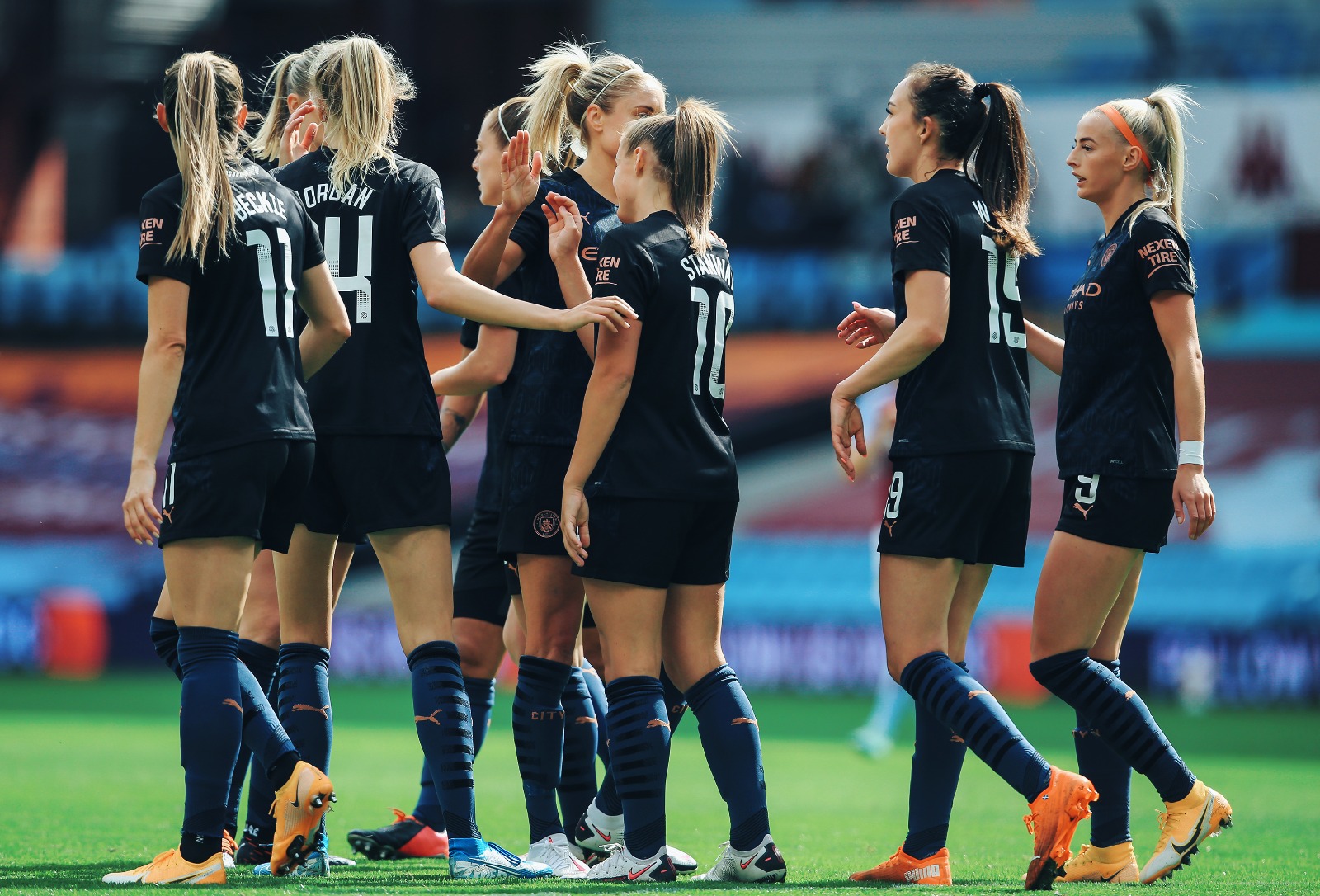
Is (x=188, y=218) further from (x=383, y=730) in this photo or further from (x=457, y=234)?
(x=457, y=234)

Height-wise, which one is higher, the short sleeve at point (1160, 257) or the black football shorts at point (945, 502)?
the short sleeve at point (1160, 257)

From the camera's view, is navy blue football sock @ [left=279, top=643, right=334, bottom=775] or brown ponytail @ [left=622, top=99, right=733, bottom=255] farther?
navy blue football sock @ [left=279, top=643, right=334, bottom=775]

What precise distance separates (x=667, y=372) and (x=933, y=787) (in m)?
1.45

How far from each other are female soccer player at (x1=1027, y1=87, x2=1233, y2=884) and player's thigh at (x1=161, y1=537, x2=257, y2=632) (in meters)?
2.38

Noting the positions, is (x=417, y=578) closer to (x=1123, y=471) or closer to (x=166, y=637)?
(x=166, y=637)

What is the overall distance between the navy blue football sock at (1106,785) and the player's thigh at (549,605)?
162 cm

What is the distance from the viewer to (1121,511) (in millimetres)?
4660

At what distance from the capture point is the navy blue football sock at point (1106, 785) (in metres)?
4.80

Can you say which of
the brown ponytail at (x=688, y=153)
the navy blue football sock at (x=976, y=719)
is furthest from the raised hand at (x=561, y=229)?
the navy blue football sock at (x=976, y=719)

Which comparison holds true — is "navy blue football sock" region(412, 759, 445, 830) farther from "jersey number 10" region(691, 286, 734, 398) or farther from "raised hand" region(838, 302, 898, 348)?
"raised hand" region(838, 302, 898, 348)

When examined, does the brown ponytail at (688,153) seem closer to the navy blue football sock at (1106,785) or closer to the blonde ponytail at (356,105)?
the blonde ponytail at (356,105)

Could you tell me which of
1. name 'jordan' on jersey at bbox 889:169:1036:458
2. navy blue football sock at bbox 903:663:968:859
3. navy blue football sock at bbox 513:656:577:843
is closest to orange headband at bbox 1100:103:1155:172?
name 'jordan' on jersey at bbox 889:169:1036:458

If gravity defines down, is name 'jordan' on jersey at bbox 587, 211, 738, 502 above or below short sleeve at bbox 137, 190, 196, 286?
below

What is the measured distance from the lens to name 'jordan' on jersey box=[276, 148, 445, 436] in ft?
15.3
